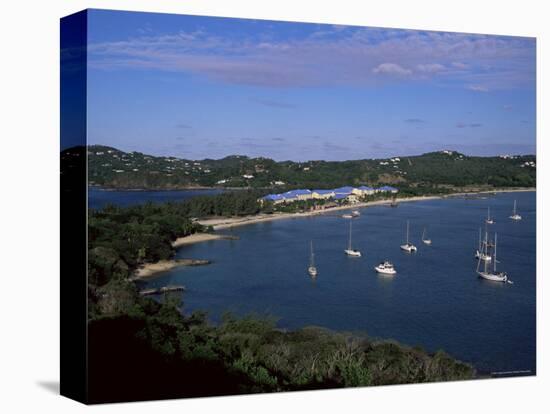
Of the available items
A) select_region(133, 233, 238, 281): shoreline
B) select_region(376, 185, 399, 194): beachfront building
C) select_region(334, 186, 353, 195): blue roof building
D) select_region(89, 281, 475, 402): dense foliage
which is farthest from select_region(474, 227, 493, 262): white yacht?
select_region(133, 233, 238, 281): shoreline

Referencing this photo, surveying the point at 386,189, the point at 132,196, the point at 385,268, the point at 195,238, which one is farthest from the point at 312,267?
the point at 132,196

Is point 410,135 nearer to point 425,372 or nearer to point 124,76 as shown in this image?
point 425,372

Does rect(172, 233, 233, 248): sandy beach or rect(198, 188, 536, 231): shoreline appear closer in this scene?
rect(172, 233, 233, 248): sandy beach

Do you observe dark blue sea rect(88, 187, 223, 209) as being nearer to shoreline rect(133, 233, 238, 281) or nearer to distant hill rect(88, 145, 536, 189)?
distant hill rect(88, 145, 536, 189)

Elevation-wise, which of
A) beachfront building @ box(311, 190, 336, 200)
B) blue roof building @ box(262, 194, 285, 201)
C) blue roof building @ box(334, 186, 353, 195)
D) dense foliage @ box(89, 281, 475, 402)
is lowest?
dense foliage @ box(89, 281, 475, 402)

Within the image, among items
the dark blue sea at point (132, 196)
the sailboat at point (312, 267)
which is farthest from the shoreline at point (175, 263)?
the sailboat at point (312, 267)

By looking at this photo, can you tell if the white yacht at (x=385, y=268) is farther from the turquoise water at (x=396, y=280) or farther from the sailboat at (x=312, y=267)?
the sailboat at (x=312, y=267)

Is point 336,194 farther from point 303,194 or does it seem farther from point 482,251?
point 482,251
